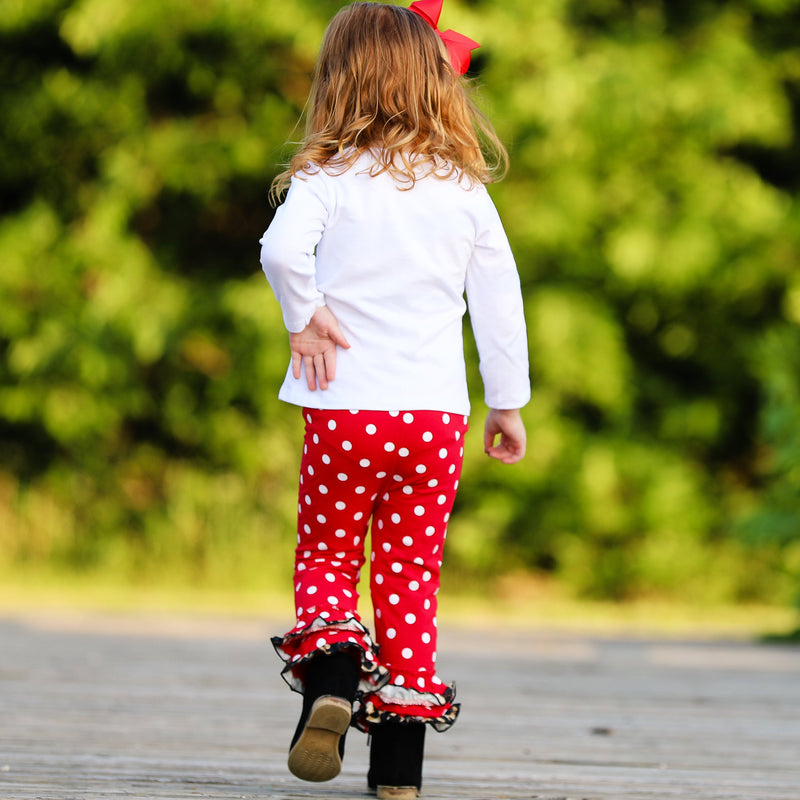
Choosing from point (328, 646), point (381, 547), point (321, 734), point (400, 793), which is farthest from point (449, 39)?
point (400, 793)

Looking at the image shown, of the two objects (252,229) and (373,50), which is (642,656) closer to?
(373,50)

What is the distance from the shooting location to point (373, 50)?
1.81 meters

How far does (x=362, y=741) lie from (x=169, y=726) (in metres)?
0.42

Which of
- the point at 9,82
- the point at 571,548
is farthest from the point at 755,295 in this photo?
the point at 9,82

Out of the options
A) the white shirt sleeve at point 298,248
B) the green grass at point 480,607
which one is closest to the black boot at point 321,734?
the white shirt sleeve at point 298,248

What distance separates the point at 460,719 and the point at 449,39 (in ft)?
5.08

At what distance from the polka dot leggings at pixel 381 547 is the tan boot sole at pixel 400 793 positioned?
110 millimetres

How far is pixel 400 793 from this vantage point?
190cm

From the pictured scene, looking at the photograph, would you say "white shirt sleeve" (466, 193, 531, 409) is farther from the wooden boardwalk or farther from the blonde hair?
the wooden boardwalk

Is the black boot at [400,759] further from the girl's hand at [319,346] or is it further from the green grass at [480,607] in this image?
the green grass at [480,607]

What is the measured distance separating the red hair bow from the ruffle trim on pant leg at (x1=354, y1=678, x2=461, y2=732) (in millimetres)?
990

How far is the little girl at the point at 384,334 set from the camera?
1.79m

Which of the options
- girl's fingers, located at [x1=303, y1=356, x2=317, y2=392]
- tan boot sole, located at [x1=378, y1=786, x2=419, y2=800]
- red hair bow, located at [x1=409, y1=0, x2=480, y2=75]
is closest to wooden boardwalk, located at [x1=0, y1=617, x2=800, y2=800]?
tan boot sole, located at [x1=378, y1=786, x2=419, y2=800]

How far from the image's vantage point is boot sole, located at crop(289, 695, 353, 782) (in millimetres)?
1698
